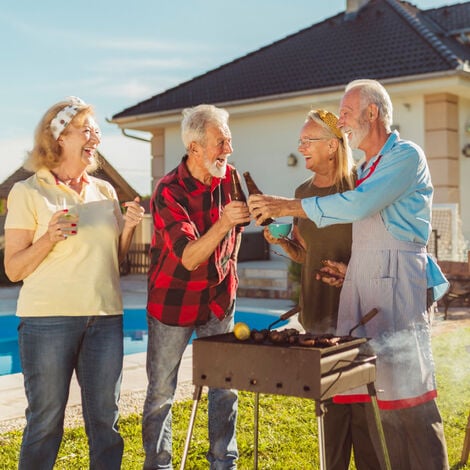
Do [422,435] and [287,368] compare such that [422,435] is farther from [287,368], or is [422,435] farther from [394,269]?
[287,368]

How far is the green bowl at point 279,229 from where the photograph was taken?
3316 mm

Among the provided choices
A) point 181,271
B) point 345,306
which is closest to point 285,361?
point 345,306

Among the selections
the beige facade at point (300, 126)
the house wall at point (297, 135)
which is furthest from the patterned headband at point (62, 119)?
the house wall at point (297, 135)

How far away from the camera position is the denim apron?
3111mm

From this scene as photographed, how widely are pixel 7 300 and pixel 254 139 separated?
5786mm

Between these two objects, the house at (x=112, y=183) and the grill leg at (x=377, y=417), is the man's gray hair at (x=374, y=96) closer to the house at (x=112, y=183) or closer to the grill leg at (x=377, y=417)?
the grill leg at (x=377, y=417)

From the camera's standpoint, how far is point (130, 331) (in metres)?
11.2

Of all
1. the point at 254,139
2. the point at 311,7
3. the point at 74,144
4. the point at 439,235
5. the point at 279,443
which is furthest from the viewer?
the point at 311,7

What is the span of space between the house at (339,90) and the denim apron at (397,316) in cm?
979

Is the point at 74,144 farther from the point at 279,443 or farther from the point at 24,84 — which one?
the point at 24,84

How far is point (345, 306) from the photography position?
3303 millimetres

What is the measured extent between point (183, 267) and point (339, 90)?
10.9 meters

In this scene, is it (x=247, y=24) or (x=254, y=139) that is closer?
(x=254, y=139)

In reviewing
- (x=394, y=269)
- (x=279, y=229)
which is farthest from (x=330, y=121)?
(x=394, y=269)
